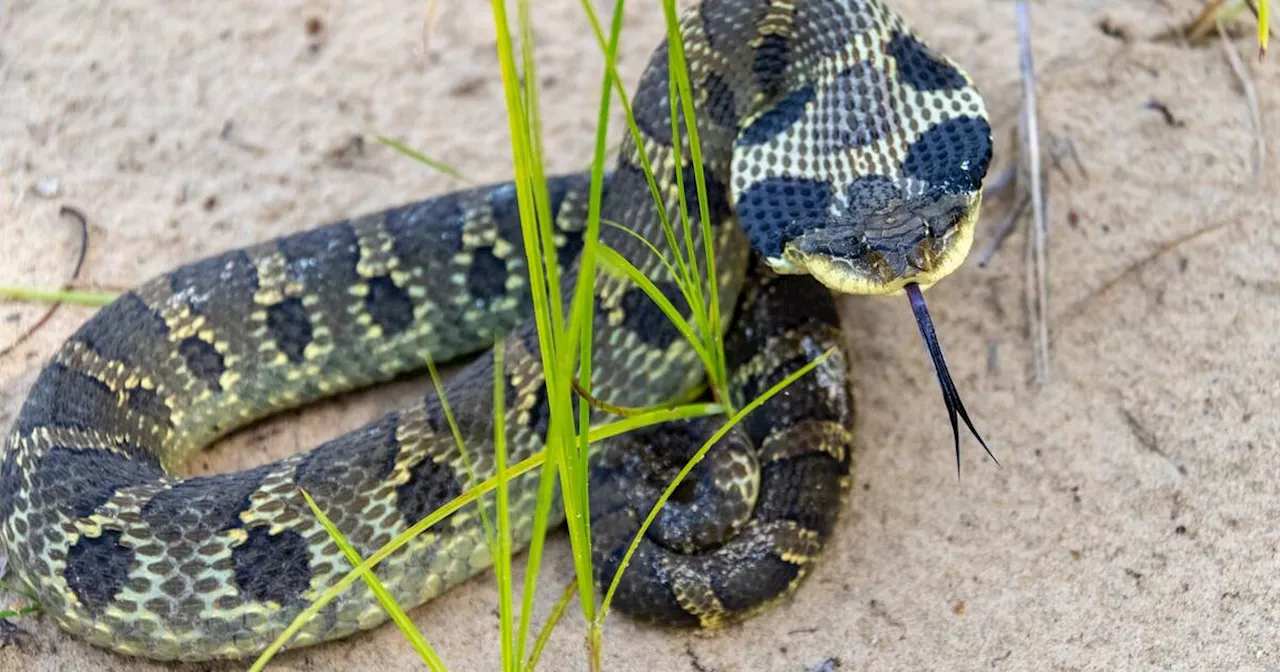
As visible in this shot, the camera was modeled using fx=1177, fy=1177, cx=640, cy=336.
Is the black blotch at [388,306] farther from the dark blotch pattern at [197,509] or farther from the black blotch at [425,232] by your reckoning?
the dark blotch pattern at [197,509]

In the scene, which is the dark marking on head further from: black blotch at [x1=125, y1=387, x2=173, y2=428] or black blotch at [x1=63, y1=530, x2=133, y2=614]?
black blotch at [x1=125, y1=387, x2=173, y2=428]

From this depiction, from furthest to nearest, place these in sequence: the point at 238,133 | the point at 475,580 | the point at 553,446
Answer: the point at 238,133 < the point at 475,580 < the point at 553,446

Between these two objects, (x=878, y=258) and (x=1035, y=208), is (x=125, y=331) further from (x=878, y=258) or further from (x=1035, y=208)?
(x=1035, y=208)

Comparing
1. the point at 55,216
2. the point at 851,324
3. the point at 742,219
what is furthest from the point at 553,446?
the point at 55,216

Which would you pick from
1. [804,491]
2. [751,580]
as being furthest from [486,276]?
[751,580]

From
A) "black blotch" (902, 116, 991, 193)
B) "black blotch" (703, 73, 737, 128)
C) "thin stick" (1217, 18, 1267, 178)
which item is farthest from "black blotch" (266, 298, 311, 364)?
"thin stick" (1217, 18, 1267, 178)

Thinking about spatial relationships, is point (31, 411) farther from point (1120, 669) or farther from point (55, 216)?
point (1120, 669)
